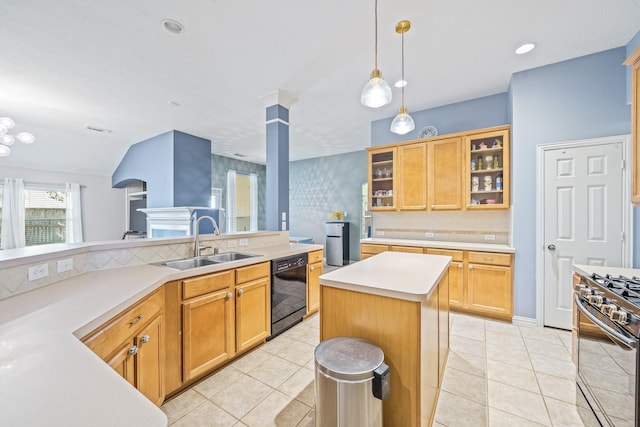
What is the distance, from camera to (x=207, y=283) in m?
1.95

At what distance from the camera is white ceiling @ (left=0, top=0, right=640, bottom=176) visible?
2010 millimetres

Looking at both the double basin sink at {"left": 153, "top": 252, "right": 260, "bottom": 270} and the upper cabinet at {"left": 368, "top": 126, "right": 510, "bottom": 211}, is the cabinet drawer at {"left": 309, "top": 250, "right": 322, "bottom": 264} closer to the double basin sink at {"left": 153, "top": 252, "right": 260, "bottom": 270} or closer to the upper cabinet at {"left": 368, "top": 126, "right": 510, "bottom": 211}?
the double basin sink at {"left": 153, "top": 252, "right": 260, "bottom": 270}

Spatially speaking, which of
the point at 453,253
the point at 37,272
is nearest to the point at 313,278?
the point at 453,253

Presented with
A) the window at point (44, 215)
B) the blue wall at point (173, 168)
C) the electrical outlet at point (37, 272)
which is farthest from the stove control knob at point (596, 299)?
the window at point (44, 215)

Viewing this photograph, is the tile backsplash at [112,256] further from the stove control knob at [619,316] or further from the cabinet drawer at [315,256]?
the stove control knob at [619,316]

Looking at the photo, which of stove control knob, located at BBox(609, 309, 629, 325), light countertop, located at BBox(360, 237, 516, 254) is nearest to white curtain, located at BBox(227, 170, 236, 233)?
→ light countertop, located at BBox(360, 237, 516, 254)

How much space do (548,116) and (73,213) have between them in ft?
27.3

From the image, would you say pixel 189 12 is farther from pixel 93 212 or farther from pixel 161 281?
pixel 93 212

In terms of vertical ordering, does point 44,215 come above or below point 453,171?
below

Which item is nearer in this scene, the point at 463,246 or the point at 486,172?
the point at 463,246

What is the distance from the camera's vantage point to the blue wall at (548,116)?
2.57 metres

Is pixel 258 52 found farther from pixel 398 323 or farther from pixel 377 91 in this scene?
pixel 398 323

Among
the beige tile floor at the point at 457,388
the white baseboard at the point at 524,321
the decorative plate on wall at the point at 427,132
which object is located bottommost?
the beige tile floor at the point at 457,388

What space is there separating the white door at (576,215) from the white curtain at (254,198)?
6494mm
